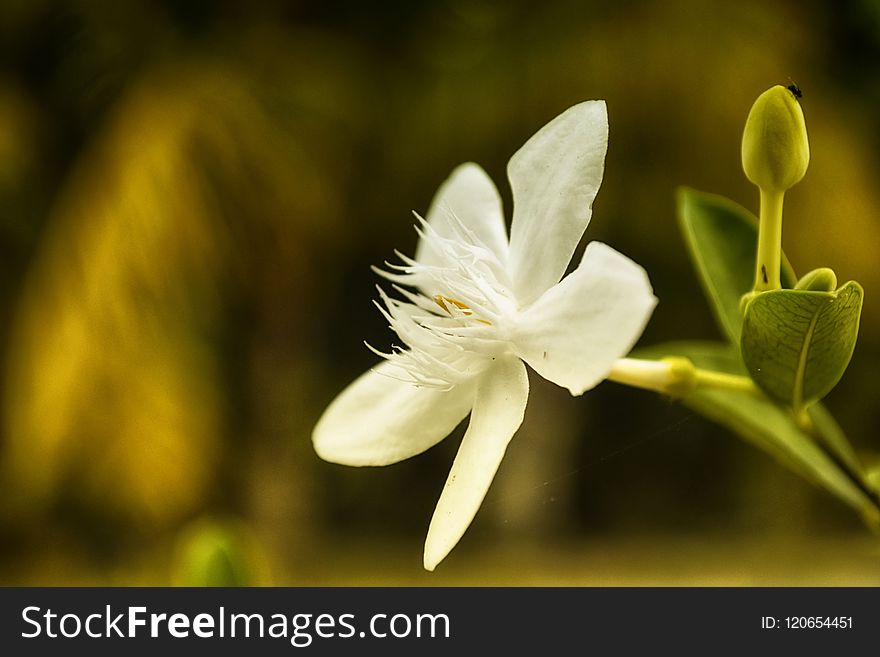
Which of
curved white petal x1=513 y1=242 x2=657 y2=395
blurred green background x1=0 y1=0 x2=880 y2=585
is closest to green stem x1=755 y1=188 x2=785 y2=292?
curved white petal x1=513 y1=242 x2=657 y2=395

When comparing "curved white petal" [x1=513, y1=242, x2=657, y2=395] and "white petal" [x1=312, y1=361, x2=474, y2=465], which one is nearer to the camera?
"curved white petal" [x1=513, y1=242, x2=657, y2=395]

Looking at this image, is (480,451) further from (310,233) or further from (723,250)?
(310,233)

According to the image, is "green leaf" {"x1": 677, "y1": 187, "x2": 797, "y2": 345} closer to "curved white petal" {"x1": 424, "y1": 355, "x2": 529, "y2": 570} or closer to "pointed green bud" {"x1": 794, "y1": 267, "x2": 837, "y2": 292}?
"pointed green bud" {"x1": 794, "y1": 267, "x2": 837, "y2": 292}

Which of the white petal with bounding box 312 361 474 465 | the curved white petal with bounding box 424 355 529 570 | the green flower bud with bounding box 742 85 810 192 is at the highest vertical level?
the green flower bud with bounding box 742 85 810 192

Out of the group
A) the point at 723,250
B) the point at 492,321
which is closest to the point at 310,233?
the point at 723,250

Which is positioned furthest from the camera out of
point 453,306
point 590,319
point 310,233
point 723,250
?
point 310,233

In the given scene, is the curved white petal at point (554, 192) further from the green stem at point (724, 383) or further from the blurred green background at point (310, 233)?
the blurred green background at point (310, 233)
